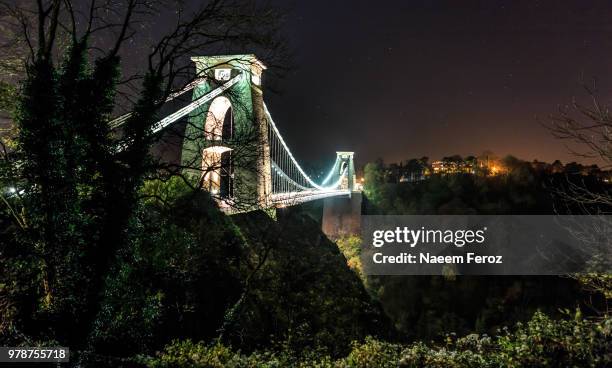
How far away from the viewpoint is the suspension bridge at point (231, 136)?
19.9 ft

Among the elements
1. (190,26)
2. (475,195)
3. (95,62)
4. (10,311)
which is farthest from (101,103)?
(475,195)

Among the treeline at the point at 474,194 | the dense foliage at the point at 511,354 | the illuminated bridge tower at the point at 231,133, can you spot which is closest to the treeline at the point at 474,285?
the treeline at the point at 474,194

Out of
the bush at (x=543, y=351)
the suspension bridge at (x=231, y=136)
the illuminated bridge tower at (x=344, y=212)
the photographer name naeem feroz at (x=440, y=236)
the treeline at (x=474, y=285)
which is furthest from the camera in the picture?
the photographer name naeem feroz at (x=440, y=236)

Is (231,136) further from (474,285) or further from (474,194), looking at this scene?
(474,194)

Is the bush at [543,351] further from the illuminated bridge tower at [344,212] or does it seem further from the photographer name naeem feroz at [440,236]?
the photographer name naeem feroz at [440,236]

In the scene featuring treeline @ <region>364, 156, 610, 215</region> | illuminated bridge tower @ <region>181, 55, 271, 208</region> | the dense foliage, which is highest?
treeline @ <region>364, 156, 610, 215</region>

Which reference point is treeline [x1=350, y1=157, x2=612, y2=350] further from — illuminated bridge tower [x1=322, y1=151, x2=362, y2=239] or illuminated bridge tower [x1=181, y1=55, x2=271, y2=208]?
illuminated bridge tower [x1=181, y1=55, x2=271, y2=208]

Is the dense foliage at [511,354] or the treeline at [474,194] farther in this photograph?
the treeline at [474,194]

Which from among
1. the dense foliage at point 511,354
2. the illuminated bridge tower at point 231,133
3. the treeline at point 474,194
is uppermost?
the treeline at point 474,194

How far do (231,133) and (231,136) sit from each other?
71 cm

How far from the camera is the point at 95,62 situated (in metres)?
5.55

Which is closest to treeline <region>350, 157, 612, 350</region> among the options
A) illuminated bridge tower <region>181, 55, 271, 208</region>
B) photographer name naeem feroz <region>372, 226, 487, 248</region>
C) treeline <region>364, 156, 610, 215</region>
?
treeline <region>364, 156, 610, 215</region>

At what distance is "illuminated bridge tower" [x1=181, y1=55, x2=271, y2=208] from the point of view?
6.18 m

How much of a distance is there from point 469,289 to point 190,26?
105 feet
